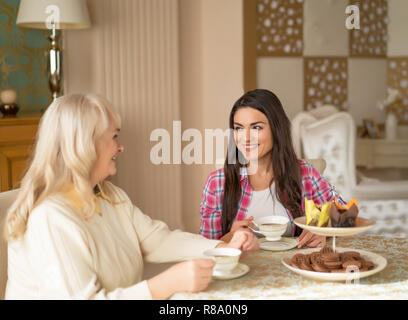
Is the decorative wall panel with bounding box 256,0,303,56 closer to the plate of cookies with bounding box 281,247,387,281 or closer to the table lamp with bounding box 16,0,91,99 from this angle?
the table lamp with bounding box 16,0,91,99

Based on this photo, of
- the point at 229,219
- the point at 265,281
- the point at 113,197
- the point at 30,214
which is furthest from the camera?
the point at 229,219

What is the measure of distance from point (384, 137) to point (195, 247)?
337 cm

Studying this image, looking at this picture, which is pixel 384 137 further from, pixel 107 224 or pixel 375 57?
pixel 107 224

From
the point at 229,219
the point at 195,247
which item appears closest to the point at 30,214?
the point at 195,247

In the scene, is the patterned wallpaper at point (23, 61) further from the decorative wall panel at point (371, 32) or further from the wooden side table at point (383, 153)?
the decorative wall panel at point (371, 32)

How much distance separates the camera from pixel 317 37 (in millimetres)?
4488

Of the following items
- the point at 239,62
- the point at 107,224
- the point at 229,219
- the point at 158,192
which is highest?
the point at 239,62

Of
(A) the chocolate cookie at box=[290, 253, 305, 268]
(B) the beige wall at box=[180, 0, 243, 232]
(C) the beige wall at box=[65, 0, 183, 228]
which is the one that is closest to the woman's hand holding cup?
(A) the chocolate cookie at box=[290, 253, 305, 268]

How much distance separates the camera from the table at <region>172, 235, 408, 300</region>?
1.18m

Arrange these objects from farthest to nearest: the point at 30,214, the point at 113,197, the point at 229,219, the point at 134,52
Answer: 1. the point at 134,52
2. the point at 229,219
3. the point at 113,197
4. the point at 30,214

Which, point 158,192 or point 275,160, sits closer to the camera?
point 275,160

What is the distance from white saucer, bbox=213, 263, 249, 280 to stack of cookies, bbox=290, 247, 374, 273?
0.11 meters

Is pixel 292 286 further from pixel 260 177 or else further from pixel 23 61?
pixel 23 61

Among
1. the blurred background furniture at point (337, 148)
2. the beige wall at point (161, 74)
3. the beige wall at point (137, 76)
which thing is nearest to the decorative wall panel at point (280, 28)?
the beige wall at point (161, 74)
